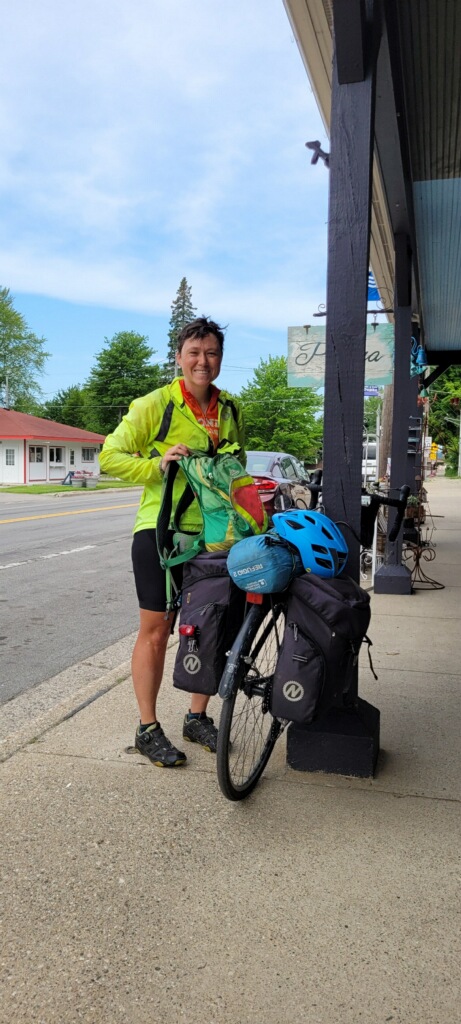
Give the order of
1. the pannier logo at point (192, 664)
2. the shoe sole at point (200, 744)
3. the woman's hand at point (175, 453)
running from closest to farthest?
the pannier logo at point (192, 664) → the woman's hand at point (175, 453) → the shoe sole at point (200, 744)

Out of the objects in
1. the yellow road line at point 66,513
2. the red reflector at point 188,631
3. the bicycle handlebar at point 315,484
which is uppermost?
the bicycle handlebar at point 315,484

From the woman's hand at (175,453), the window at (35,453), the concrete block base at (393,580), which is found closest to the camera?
the woman's hand at (175,453)

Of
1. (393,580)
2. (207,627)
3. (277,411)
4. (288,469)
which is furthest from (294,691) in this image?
(277,411)

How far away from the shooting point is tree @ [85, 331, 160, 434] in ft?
229

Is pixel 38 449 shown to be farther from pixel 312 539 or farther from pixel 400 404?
pixel 312 539

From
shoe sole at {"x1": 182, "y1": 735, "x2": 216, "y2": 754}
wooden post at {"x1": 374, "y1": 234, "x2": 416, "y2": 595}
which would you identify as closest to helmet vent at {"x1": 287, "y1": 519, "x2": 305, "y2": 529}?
shoe sole at {"x1": 182, "y1": 735, "x2": 216, "y2": 754}

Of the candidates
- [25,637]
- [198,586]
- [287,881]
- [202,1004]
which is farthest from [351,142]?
[25,637]

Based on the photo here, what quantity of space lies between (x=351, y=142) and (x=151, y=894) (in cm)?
296

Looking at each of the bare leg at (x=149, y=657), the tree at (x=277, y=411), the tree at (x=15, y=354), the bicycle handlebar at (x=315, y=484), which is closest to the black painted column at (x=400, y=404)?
the bicycle handlebar at (x=315, y=484)

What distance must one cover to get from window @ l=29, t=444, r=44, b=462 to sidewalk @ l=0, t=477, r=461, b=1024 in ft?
136

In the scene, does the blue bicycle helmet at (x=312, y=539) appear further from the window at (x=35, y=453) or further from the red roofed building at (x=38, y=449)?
the window at (x=35, y=453)

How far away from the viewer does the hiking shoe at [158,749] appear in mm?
3268

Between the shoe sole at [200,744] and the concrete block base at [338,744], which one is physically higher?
the concrete block base at [338,744]

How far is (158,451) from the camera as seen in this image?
323cm
